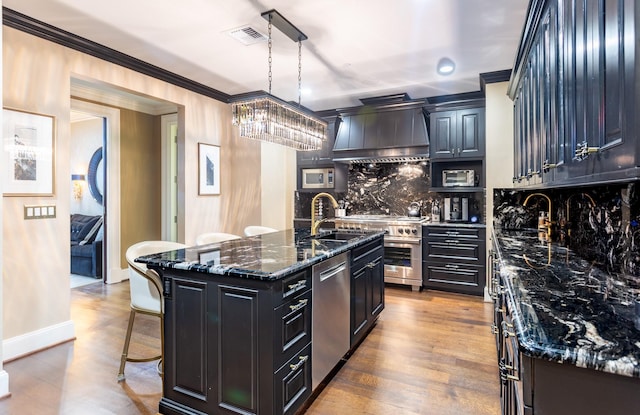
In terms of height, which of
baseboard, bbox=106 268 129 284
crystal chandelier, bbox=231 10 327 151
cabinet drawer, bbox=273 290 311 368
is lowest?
baseboard, bbox=106 268 129 284

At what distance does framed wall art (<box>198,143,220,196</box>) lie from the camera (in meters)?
4.71

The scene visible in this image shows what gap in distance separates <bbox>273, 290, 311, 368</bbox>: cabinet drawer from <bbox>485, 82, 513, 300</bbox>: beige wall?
121 inches

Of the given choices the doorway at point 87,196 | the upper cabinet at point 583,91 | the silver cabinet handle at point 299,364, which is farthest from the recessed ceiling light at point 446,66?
the doorway at point 87,196

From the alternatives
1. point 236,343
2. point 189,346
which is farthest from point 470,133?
point 189,346

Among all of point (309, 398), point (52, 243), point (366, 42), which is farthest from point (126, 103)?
point (309, 398)

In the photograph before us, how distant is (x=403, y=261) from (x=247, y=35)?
11.2ft

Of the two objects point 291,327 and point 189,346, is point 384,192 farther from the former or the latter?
point 189,346

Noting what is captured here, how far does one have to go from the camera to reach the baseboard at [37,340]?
279cm

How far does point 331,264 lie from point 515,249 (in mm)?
1270

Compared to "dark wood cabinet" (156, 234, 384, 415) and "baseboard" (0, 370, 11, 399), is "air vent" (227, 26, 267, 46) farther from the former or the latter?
"baseboard" (0, 370, 11, 399)

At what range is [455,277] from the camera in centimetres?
462

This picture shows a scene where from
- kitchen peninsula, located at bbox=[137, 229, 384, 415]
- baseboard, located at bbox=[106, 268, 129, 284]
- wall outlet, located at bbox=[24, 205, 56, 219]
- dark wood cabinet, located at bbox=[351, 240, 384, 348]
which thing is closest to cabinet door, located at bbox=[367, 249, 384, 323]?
dark wood cabinet, located at bbox=[351, 240, 384, 348]

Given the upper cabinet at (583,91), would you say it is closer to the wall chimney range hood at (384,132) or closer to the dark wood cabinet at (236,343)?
the dark wood cabinet at (236,343)

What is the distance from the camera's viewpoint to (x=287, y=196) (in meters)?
6.05
